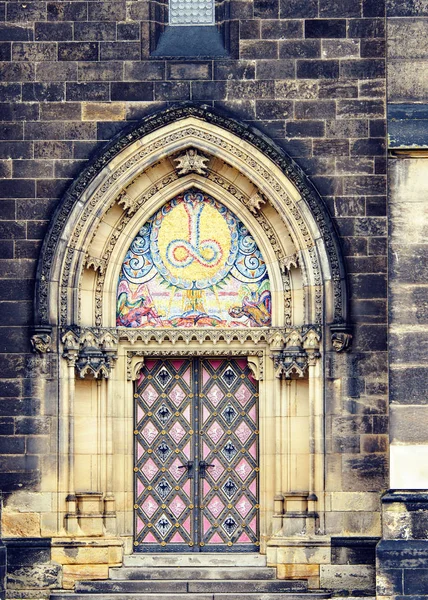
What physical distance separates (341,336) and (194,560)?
3.21 meters

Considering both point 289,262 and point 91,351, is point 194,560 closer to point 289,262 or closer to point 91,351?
point 91,351

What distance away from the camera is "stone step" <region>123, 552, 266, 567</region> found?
70.2 feet

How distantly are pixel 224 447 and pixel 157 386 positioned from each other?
1089 mm

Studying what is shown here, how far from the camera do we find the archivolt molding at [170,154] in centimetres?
2106

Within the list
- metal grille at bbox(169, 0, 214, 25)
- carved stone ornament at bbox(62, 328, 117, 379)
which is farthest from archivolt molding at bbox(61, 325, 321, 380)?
metal grille at bbox(169, 0, 214, 25)

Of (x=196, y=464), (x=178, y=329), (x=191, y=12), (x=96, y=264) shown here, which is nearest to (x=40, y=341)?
(x=96, y=264)

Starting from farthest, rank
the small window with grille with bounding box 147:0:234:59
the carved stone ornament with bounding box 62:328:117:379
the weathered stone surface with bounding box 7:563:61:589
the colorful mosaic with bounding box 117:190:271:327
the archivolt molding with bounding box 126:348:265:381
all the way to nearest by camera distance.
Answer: the colorful mosaic with bounding box 117:190:271:327, the archivolt molding with bounding box 126:348:265:381, the small window with grille with bounding box 147:0:234:59, the carved stone ornament with bounding box 62:328:117:379, the weathered stone surface with bounding box 7:563:61:589

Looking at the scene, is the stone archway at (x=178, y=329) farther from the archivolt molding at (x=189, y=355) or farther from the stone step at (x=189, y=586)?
the stone step at (x=189, y=586)

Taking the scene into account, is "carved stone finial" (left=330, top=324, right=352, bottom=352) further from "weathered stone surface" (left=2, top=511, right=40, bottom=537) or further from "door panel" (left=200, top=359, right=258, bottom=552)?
"weathered stone surface" (left=2, top=511, right=40, bottom=537)

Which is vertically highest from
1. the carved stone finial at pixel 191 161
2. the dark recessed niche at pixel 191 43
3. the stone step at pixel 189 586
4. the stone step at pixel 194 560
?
the dark recessed niche at pixel 191 43

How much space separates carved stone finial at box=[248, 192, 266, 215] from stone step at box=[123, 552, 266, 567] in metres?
4.10

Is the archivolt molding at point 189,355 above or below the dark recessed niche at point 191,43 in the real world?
below

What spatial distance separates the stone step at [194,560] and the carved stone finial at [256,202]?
4101 millimetres

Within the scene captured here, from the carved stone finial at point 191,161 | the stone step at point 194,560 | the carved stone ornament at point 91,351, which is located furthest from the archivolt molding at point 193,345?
the stone step at point 194,560
